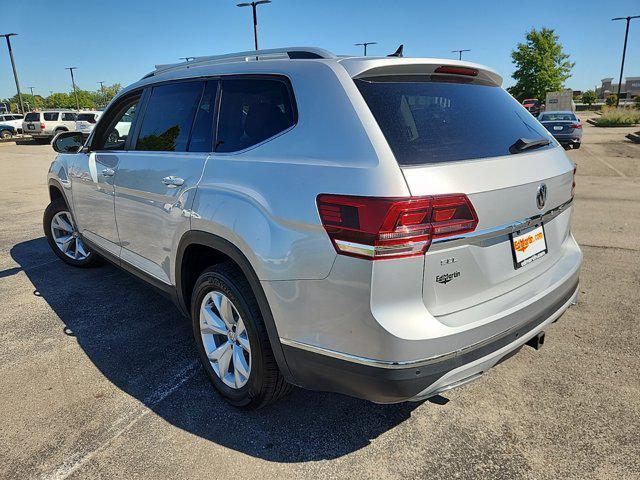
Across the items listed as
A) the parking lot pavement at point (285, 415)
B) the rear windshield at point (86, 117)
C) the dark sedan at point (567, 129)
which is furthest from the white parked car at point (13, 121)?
the parking lot pavement at point (285, 415)

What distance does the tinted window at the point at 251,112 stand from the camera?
2350 millimetres

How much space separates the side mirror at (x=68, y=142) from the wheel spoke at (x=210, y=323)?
2615 mm

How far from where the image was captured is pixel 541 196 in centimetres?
227

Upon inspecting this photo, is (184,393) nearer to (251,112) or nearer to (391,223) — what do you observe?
(251,112)

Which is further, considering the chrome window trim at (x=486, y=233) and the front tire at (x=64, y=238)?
the front tire at (x=64, y=238)

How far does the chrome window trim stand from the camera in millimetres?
1862

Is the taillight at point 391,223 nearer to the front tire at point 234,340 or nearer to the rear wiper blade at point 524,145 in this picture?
the rear wiper blade at point 524,145

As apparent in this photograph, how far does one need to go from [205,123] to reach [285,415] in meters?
1.79

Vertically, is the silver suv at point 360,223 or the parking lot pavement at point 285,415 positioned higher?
the silver suv at point 360,223

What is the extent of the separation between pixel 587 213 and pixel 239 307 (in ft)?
22.6

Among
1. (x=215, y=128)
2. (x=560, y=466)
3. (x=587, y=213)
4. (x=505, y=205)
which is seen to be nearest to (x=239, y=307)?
(x=215, y=128)

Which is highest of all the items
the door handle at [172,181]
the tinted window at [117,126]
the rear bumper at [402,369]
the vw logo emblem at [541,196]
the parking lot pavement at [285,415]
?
the tinted window at [117,126]

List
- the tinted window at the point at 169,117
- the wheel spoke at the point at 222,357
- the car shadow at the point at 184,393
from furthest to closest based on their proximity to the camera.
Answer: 1. the tinted window at the point at 169,117
2. the wheel spoke at the point at 222,357
3. the car shadow at the point at 184,393

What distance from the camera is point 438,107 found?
224cm
